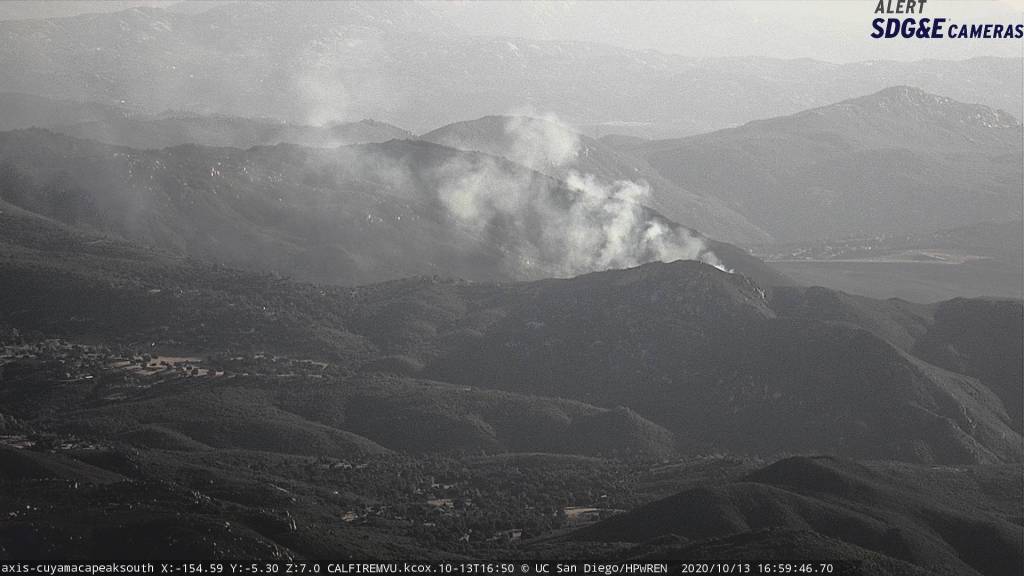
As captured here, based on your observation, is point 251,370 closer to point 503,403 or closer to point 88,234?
point 503,403

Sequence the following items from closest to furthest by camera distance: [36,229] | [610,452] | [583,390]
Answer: [610,452], [583,390], [36,229]

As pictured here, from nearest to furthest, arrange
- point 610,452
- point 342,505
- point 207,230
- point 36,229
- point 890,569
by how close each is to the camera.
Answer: point 890,569 < point 342,505 < point 610,452 < point 36,229 < point 207,230

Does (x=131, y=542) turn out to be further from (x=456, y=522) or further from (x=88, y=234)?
(x=88, y=234)

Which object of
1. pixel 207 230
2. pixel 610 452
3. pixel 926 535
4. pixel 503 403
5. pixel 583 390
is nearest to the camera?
pixel 926 535

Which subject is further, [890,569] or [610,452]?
[610,452]

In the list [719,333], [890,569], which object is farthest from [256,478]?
[719,333]

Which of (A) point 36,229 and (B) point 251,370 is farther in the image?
(A) point 36,229

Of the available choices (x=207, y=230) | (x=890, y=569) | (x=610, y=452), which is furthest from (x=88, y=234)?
(x=890, y=569)

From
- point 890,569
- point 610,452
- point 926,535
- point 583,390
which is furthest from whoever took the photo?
point 583,390
